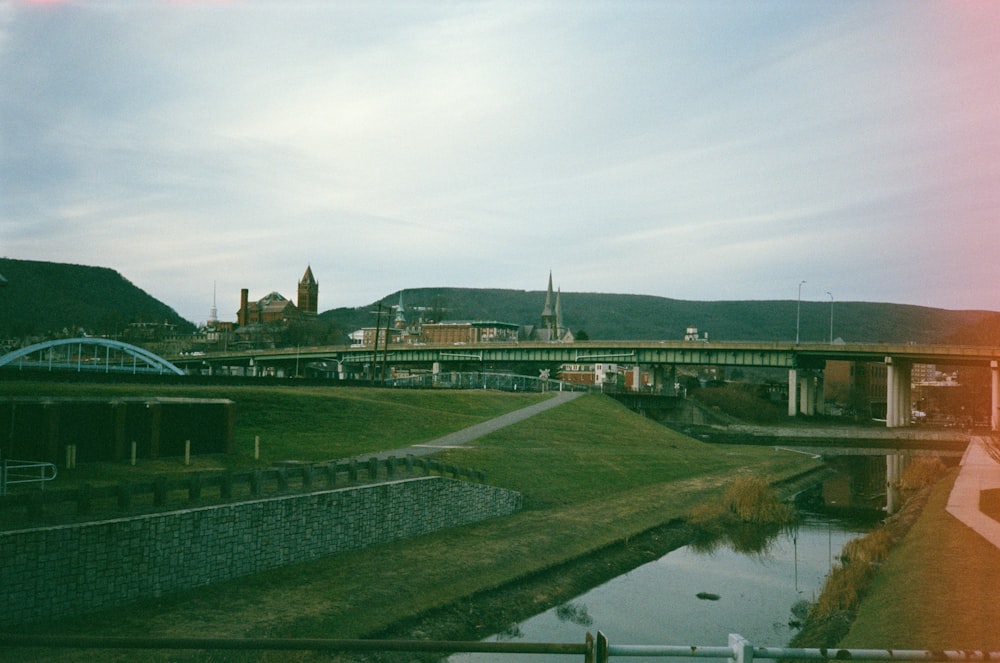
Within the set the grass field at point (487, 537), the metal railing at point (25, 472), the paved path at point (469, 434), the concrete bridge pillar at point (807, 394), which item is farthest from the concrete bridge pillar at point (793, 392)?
the metal railing at point (25, 472)

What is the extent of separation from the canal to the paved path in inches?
547

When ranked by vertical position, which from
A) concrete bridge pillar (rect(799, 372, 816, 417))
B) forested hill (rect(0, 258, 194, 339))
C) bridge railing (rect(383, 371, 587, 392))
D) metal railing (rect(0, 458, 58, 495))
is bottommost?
concrete bridge pillar (rect(799, 372, 816, 417))

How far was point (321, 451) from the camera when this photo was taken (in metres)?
41.0

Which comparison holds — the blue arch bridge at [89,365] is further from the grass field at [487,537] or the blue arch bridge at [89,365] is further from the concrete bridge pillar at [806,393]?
the concrete bridge pillar at [806,393]

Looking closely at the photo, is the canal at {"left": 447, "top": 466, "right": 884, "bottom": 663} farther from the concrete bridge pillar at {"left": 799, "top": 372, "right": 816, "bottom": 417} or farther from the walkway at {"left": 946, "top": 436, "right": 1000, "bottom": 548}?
the concrete bridge pillar at {"left": 799, "top": 372, "right": 816, "bottom": 417}

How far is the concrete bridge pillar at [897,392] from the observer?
12088 cm

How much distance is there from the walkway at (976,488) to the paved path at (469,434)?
2306 centimetres

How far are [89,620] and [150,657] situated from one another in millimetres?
2710

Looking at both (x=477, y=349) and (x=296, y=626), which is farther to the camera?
(x=477, y=349)

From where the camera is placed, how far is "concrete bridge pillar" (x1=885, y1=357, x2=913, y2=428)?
120875mm

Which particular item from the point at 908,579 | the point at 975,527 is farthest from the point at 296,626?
the point at 975,527

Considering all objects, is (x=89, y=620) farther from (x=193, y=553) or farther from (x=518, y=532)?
(x=518, y=532)

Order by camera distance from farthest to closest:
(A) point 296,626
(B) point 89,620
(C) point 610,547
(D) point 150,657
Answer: (C) point 610,547 → (A) point 296,626 → (B) point 89,620 → (D) point 150,657

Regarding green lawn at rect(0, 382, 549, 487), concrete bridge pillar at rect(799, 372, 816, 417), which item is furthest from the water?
concrete bridge pillar at rect(799, 372, 816, 417)
